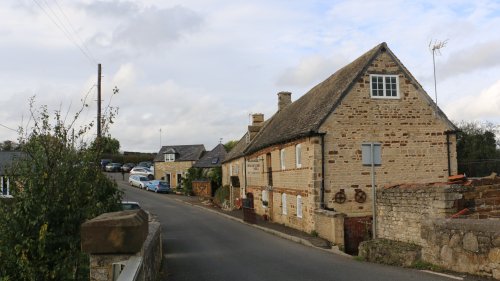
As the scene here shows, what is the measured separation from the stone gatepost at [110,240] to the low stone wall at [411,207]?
910 cm

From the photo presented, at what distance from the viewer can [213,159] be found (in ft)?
193

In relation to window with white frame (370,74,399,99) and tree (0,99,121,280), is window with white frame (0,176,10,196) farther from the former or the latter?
window with white frame (370,74,399,99)

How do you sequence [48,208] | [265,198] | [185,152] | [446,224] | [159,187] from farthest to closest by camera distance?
[185,152], [159,187], [265,198], [446,224], [48,208]

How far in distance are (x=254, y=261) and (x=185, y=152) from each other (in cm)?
5542

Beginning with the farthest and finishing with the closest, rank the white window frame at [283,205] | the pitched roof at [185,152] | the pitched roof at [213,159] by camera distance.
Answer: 1. the pitched roof at [185,152]
2. the pitched roof at [213,159]
3. the white window frame at [283,205]

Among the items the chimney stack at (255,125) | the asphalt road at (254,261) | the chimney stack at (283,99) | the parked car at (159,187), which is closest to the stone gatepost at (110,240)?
the asphalt road at (254,261)

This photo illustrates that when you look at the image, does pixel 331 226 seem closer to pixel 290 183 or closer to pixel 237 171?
pixel 290 183

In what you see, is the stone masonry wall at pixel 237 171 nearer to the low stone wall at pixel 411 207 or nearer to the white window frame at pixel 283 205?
the white window frame at pixel 283 205

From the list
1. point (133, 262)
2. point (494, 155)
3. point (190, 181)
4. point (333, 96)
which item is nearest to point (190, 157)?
point (190, 181)

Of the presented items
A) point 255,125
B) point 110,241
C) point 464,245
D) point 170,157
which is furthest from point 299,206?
point 170,157

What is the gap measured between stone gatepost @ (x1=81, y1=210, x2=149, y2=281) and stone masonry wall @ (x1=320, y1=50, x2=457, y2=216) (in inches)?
697

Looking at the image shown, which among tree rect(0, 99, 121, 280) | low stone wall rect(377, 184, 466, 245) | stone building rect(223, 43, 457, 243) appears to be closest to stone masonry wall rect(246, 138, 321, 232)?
stone building rect(223, 43, 457, 243)

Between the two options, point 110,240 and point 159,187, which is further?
point 159,187

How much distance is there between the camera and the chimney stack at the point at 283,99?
38.5 meters
